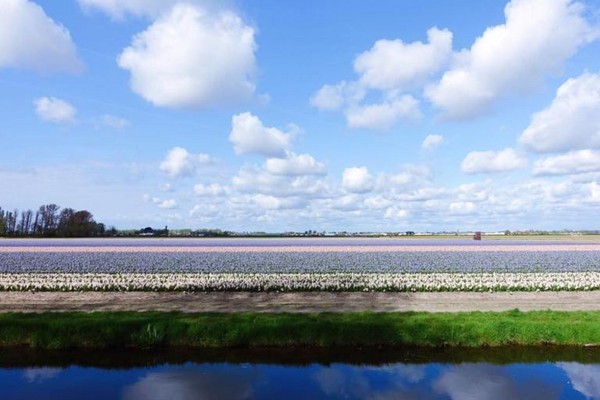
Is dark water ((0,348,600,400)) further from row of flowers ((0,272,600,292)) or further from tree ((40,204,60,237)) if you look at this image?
tree ((40,204,60,237))

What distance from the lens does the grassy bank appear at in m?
17.6

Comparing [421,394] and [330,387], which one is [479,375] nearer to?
[421,394]

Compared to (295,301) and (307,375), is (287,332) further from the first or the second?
(295,301)

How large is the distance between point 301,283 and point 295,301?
187 inches

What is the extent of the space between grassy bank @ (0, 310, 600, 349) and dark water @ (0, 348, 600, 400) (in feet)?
2.03

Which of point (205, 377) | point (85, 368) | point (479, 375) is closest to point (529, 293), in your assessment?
point (479, 375)

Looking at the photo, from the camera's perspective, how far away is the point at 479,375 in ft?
48.5

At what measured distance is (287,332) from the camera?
18.0 metres

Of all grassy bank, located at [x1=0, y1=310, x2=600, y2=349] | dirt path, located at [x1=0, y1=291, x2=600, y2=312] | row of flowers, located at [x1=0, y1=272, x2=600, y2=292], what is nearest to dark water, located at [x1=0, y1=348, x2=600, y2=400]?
grassy bank, located at [x1=0, y1=310, x2=600, y2=349]

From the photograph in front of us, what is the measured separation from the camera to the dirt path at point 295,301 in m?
22.9

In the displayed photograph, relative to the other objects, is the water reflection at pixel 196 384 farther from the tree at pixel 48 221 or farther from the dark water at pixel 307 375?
the tree at pixel 48 221

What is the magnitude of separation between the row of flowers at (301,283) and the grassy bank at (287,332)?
9.59 meters

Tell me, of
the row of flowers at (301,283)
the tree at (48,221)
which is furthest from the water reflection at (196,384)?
the tree at (48,221)

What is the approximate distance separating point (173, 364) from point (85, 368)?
101 inches
